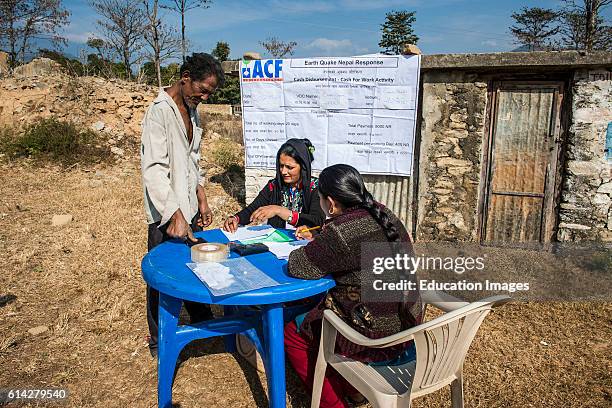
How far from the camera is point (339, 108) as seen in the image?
5555 mm

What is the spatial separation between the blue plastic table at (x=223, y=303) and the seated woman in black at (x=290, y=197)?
1.73ft

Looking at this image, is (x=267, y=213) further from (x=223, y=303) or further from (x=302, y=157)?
(x=223, y=303)

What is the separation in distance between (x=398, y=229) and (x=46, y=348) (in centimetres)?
283

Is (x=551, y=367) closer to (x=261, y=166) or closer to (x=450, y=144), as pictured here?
(x=450, y=144)

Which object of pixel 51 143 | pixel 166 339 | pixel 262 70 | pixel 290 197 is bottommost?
pixel 166 339

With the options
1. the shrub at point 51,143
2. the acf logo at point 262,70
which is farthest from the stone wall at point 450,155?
the shrub at point 51,143

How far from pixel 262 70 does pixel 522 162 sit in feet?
11.1

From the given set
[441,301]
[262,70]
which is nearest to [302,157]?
[441,301]

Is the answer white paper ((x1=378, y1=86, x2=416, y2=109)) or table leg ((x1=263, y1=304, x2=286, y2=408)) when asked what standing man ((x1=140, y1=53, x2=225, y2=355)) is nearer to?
table leg ((x1=263, y1=304, x2=286, y2=408))

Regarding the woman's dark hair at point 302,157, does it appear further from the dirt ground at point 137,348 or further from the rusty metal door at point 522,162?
the rusty metal door at point 522,162

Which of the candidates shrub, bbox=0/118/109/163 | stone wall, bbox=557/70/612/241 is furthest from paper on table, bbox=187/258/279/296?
shrub, bbox=0/118/109/163

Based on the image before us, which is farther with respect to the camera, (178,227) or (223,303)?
(178,227)

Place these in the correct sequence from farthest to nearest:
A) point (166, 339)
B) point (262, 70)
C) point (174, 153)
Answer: point (262, 70) < point (174, 153) < point (166, 339)

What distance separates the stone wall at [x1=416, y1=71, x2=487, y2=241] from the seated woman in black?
245 cm
